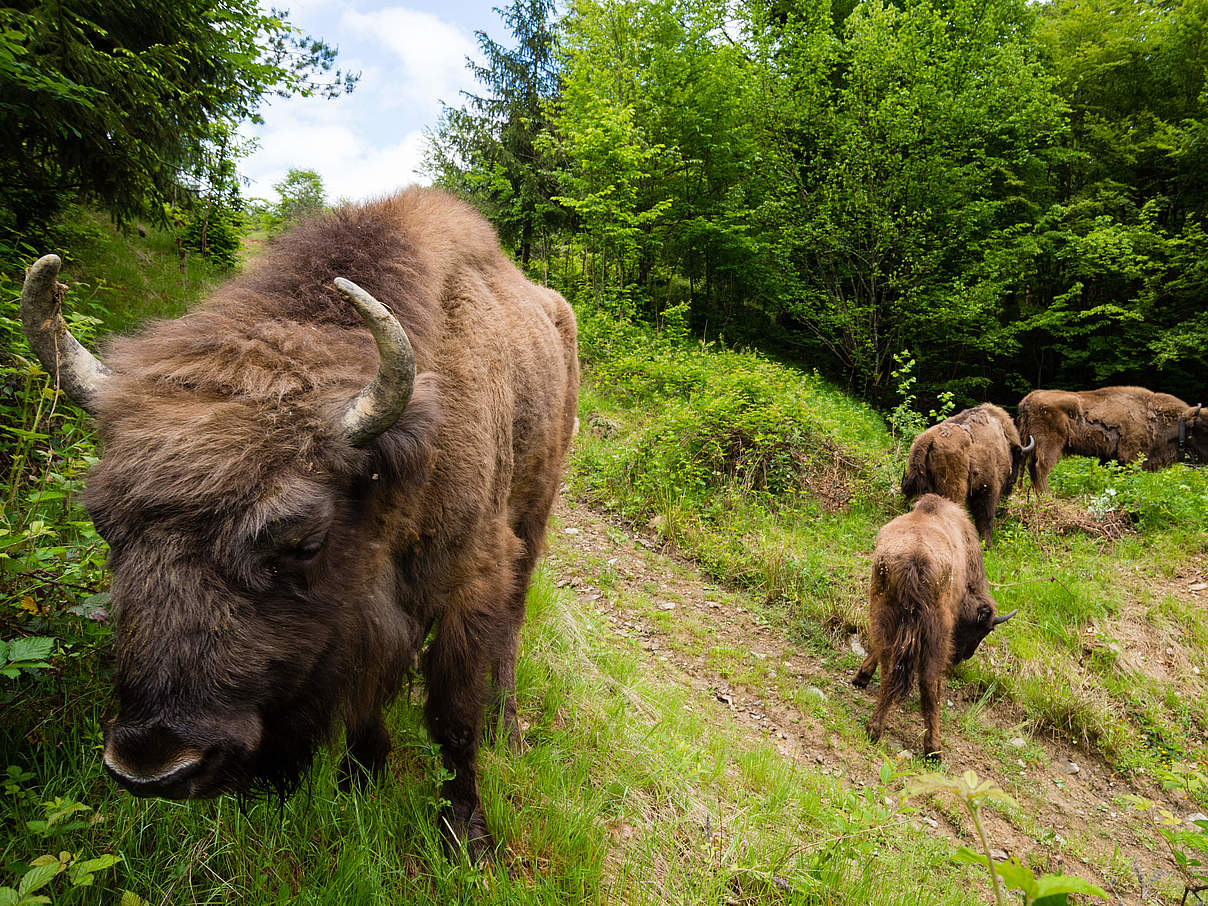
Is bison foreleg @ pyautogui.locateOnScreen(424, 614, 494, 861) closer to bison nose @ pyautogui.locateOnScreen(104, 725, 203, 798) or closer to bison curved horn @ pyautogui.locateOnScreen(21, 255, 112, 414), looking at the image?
bison nose @ pyautogui.locateOnScreen(104, 725, 203, 798)

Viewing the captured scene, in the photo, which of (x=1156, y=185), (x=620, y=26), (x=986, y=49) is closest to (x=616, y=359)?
(x=620, y=26)

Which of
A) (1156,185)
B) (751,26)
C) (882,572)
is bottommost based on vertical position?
(882,572)

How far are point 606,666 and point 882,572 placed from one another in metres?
2.50

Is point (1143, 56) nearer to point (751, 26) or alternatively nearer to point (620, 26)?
point (751, 26)

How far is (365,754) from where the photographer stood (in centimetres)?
268

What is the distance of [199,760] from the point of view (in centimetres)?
→ 146

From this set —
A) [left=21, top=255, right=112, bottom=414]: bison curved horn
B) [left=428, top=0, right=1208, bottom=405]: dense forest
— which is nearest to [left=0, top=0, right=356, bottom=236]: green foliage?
[left=21, top=255, right=112, bottom=414]: bison curved horn

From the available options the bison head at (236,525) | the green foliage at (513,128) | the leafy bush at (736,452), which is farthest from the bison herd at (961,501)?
the green foliage at (513,128)

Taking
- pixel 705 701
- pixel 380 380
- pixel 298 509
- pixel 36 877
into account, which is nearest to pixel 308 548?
pixel 298 509

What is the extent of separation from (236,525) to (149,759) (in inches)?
23.7

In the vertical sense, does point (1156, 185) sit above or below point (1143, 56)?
below

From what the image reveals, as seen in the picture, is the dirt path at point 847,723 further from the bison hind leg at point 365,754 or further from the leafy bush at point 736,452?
the bison hind leg at point 365,754

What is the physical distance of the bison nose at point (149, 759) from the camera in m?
1.39

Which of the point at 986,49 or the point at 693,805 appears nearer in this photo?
the point at 693,805
